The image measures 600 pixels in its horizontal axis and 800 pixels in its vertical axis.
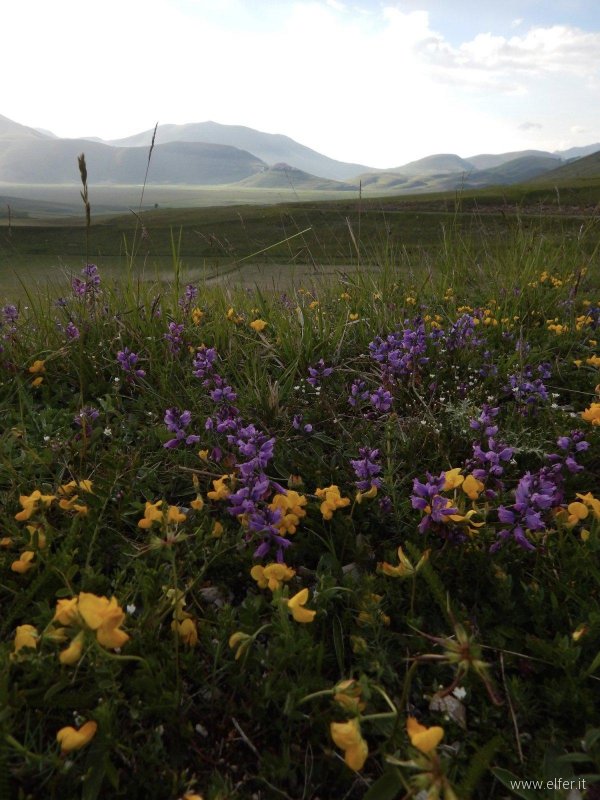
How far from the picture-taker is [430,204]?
27719mm

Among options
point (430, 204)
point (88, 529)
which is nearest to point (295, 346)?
point (88, 529)

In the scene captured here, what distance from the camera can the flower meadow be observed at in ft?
3.92

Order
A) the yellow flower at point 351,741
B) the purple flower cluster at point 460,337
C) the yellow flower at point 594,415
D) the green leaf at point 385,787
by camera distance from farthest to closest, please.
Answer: the purple flower cluster at point 460,337
the yellow flower at point 594,415
the green leaf at point 385,787
the yellow flower at point 351,741

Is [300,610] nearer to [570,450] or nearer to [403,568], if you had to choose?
[403,568]

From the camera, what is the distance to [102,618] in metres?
1.09

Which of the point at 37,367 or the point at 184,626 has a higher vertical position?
the point at 37,367

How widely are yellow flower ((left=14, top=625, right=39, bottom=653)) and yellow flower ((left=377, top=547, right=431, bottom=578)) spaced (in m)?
0.97

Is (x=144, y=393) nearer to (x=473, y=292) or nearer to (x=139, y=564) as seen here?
(x=139, y=564)

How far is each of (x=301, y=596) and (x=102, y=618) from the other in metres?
0.47

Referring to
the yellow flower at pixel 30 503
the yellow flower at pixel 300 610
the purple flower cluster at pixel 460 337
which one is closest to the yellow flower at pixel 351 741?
the yellow flower at pixel 300 610

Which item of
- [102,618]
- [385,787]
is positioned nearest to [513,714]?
[385,787]

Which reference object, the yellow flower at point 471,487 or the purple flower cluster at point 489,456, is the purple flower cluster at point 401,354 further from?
the yellow flower at point 471,487

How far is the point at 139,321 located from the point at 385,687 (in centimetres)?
299

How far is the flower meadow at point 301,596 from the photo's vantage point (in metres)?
1.20
